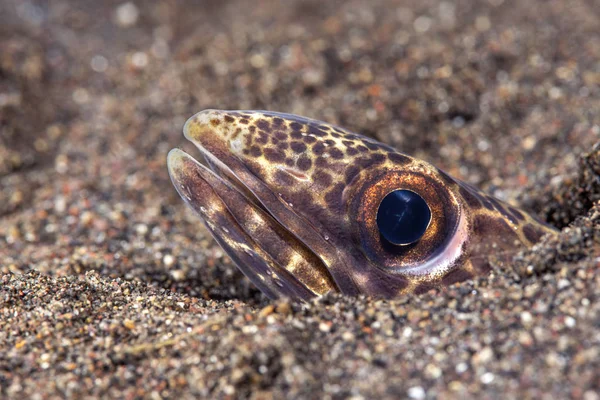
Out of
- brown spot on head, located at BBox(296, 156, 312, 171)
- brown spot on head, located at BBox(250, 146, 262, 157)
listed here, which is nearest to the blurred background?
brown spot on head, located at BBox(296, 156, 312, 171)

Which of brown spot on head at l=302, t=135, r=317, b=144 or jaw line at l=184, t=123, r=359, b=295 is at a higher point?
brown spot on head at l=302, t=135, r=317, b=144

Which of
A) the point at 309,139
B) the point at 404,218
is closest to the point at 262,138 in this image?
the point at 309,139

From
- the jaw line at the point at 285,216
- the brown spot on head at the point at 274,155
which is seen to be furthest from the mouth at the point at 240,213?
the brown spot on head at the point at 274,155

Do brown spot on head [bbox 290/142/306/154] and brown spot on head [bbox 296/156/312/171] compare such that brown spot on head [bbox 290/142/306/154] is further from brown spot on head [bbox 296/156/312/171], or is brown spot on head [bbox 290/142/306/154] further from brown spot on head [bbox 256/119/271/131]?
brown spot on head [bbox 256/119/271/131]

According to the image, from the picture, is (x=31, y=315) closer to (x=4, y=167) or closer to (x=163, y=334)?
(x=163, y=334)

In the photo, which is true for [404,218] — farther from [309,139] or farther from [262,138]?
[262,138]

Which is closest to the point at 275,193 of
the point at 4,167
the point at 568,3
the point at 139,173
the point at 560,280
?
the point at 560,280

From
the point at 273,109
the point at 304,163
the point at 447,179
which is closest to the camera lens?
the point at 304,163
